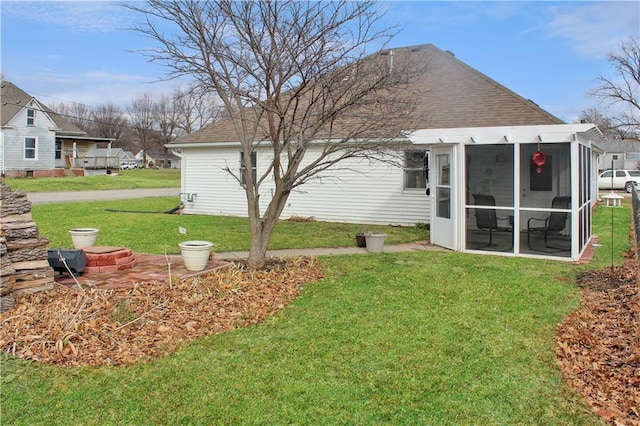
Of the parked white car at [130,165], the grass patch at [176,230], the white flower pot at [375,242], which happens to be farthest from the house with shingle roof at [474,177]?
the parked white car at [130,165]

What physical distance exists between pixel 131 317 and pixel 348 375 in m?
2.39

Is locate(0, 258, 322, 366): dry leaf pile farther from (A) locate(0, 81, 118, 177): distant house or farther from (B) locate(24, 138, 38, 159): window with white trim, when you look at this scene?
(B) locate(24, 138, 38, 159): window with white trim

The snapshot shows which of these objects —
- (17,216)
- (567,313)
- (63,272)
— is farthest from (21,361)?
(567,313)

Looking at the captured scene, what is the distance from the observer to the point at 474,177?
32.3 ft

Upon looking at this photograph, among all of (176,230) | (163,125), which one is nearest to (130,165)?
(163,125)

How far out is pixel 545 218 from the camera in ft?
30.6

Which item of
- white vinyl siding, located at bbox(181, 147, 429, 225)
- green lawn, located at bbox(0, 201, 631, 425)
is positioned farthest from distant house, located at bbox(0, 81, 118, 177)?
green lawn, located at bbox(0, 201, 631, 425)

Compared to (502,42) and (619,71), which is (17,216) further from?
(619,71)

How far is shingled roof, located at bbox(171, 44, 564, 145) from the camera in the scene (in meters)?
12.0

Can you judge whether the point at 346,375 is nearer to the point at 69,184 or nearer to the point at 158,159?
the point at 69,184

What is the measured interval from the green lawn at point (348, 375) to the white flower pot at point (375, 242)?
3286mm

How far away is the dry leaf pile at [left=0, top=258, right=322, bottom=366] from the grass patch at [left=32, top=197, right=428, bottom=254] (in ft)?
10.8

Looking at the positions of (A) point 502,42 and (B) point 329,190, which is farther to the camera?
(B) point 329,190

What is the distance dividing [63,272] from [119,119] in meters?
66.8
